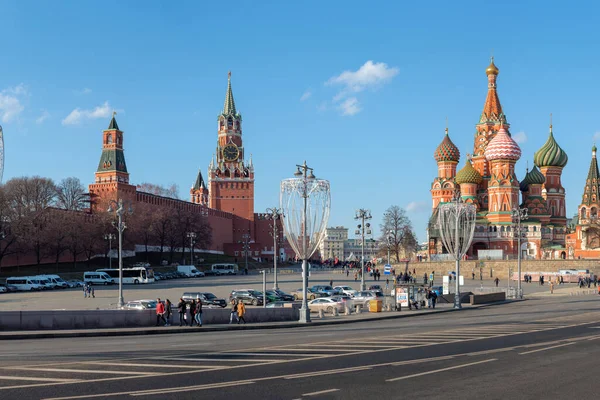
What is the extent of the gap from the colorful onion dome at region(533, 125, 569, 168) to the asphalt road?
101787 millimetres

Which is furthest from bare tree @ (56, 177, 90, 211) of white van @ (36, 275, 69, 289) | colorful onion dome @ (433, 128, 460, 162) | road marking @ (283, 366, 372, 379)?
road marking @ (283, 366, 372, 379)

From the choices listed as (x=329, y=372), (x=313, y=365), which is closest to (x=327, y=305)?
(x=313, y=365)

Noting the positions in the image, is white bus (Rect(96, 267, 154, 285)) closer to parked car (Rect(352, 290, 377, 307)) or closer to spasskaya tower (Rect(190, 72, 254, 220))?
parked car (Rect(352, 290, 377, 307))

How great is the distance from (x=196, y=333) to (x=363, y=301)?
775 inches

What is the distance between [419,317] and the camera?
41500 mm

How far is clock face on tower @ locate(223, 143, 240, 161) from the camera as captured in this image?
167000mm

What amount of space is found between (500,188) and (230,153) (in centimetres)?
7133

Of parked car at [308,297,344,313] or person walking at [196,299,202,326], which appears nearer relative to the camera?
person walking at [196,299,202,326]

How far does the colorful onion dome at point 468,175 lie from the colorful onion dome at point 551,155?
12659 millimetres

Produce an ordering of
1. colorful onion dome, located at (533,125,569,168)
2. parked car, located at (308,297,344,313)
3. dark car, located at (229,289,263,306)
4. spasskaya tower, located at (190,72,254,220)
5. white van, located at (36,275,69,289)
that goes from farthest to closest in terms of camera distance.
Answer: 1. spasskaya tower, located at (190,72,254,220)
2. colorful onion dome, located at (533,125,569,168)
3. white van, located at (36,275,69,289)
4. dark car, located at (229,289,263,306)
5. parked car, located at (308,297,344,313)

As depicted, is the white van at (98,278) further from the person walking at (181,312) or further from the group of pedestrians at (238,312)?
the person walking at (181,312)

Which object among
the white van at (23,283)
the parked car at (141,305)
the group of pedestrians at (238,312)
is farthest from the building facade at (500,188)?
the group of pedestrians at (238,312)

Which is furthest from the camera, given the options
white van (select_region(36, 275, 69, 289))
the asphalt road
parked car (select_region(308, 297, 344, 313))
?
white van (select_region(36, 275, 69, 289))

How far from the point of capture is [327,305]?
145ft
